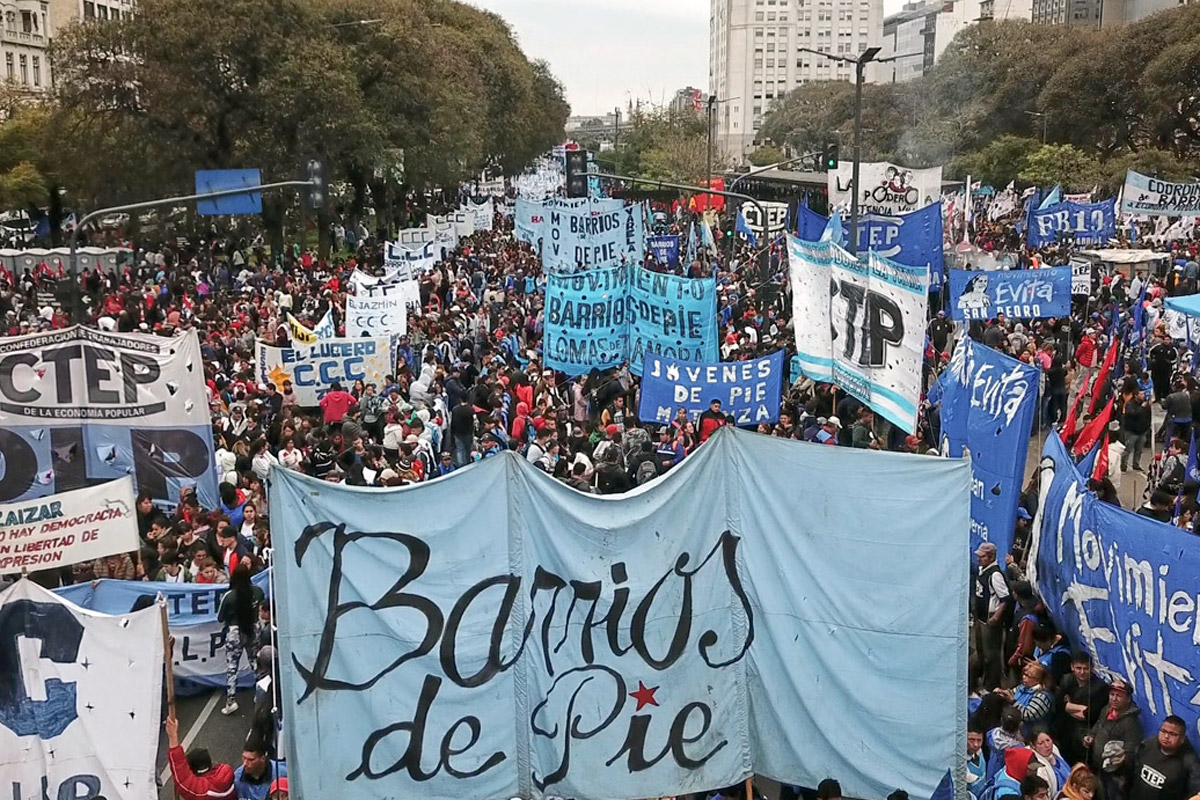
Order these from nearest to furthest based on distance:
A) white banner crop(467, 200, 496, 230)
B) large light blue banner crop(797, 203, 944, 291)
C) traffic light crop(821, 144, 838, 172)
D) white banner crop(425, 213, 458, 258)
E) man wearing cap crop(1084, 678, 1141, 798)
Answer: man wearing cap crop(1084, 678, 1141, 798), large light blue banner crop(797, 203, 944, 291), traffic light crop(821, 144, 838, 172), white banner crop(425, 213, 458, 258), white banner crop(467, 200, 496, 230)

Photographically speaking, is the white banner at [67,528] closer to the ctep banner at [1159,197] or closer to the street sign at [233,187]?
the street sign at [233,187]

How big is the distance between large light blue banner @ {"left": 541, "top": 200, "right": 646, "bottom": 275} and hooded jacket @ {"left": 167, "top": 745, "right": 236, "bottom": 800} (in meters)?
21.1

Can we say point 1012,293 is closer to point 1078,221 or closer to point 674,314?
point 674,314

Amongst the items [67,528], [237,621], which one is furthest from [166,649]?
[237,621]

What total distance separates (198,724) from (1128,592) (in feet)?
22.8

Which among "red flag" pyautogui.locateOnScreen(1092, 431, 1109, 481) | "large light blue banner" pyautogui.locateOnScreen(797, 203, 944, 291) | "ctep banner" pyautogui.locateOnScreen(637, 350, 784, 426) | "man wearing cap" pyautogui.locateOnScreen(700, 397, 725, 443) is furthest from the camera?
"large light blue banner" pyautogui.locateOnScreen(797, 203, 944, 291)

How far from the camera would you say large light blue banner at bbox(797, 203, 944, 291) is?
21938mm

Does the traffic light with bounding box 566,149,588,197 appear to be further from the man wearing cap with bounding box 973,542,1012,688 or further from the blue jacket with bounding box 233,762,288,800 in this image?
the blue jacket with bounding box 233,762,288,800

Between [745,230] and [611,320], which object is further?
[745,230]

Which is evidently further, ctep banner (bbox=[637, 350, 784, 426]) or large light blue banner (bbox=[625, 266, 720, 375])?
large light blue banner (bbox=[625, 266, 720, 375])

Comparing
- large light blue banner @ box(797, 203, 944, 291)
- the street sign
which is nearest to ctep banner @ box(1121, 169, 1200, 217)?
large light blue banner @ box(797, 203, 944, 291)

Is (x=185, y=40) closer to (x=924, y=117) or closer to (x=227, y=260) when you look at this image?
(x=227, y=260)

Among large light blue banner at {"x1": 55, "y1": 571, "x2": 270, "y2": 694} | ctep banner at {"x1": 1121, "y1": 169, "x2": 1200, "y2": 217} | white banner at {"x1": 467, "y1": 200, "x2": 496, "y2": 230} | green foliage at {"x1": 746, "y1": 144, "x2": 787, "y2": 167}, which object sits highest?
green foliage at {"x1": 746, "y1": 144, "x2": 787, "y2": 167}

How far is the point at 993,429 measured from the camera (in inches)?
423
